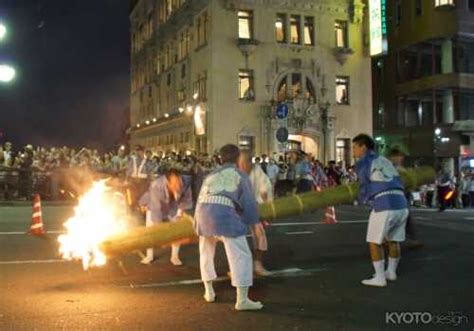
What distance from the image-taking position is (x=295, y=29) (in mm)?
35750

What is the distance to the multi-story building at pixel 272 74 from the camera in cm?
3391

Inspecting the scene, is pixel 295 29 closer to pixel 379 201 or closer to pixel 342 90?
pixel 342 90

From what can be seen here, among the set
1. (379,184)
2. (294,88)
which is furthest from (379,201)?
(294,88)

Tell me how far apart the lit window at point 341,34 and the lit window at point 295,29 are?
2.64m

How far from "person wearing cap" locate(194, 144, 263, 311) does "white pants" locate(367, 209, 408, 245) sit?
1909 mm

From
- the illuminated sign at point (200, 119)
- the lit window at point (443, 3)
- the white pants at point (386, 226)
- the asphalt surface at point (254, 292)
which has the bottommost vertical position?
the asphalt surface at point (254, 292)

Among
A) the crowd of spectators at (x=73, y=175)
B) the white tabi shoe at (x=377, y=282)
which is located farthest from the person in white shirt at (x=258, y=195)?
the crowd of spectators at (x=73, y=175)

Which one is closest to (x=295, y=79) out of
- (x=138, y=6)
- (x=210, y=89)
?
(x=210, y=89)

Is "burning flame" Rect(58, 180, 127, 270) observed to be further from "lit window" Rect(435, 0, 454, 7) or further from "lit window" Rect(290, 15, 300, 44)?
"lit window" Rect(435, 0, 454, 7)

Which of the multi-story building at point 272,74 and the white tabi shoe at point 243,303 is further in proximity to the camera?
the multi-story building at point 272,74

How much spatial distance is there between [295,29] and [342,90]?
15.2ft

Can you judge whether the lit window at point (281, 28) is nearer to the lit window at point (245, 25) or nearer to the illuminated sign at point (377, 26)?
the lit window at point (245, 25)

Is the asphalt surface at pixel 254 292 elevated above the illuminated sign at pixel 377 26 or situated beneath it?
situated beneath

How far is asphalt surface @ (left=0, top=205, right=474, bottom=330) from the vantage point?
20.9 ft
